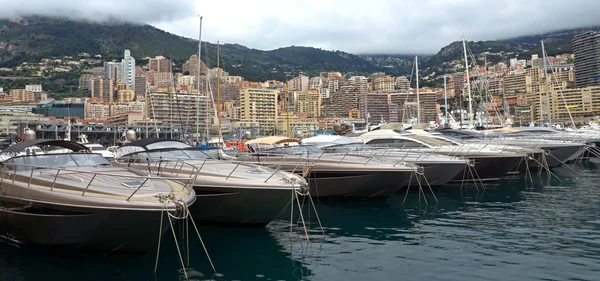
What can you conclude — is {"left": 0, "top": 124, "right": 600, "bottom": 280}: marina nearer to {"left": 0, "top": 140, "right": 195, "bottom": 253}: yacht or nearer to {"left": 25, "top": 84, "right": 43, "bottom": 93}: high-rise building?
{"left": 0, "top": 140, "right": 195, "bottom": 253}: yacht

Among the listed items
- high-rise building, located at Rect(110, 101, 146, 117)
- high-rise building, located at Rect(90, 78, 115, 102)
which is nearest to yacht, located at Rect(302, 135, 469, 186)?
high-rise building, located at Rect(110, 101, 146, 117)

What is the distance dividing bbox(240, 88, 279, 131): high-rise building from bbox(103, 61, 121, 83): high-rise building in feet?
235

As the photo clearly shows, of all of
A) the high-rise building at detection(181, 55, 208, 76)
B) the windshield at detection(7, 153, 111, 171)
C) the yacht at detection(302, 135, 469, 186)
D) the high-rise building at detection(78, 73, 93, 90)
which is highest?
the high-rise building at detection(181, 55, 208, 76)

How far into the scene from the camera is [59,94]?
18238cm

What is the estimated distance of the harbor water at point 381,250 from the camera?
25.1ft

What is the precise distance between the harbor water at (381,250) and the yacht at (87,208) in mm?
439

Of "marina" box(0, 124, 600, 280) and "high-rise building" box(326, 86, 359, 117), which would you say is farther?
"high-rise building" box(326, 86, 359, 117)

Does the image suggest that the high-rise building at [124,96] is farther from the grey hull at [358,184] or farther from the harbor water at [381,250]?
the harbor water at [381,250]

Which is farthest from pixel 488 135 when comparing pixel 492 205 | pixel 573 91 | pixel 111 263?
pixel 573 91

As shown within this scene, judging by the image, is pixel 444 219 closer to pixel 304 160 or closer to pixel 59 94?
pixel 304 160

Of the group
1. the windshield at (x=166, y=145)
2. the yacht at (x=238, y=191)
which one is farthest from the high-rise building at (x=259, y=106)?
the yacht at (x=238, y=191)

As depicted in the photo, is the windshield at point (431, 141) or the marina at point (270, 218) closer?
the marina at point (270, 218)

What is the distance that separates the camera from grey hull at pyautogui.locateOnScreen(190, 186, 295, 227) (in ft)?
32.6

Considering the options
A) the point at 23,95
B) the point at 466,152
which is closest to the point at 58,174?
the point at 466,152
